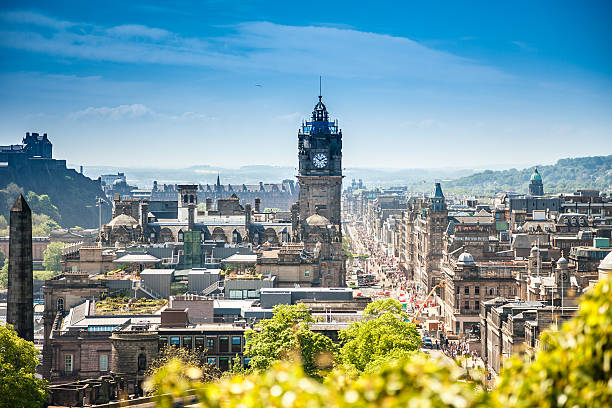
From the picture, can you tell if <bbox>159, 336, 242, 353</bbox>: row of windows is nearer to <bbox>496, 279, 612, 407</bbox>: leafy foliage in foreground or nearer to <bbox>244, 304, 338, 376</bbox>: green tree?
<bbox>244, 304, 338, 376</bbox>: green tree

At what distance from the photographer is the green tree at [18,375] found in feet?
185

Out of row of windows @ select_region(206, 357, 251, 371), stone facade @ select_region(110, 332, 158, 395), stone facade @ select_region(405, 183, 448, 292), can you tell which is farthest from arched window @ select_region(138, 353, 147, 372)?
stone facade @ select_region(405, 183, 448, 292)

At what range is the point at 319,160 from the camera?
156875 mm

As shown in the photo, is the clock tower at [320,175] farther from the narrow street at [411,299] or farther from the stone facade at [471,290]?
the stone facade at [471,290]

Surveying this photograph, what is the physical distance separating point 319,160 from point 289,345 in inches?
3641

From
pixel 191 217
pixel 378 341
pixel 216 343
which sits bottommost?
pixel 216 343

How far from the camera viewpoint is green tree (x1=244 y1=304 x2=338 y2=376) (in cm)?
6650

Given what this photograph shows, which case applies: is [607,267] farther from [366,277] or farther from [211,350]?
[366,277]

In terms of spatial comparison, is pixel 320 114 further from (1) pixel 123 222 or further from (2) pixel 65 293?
(2) pixel 65 293

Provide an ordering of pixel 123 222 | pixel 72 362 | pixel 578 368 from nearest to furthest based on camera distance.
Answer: pixel 578 368 → pixel 72 362 → pixel 123 222

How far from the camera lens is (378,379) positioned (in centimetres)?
1336

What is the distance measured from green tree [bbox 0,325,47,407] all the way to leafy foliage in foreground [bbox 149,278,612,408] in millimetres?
46552

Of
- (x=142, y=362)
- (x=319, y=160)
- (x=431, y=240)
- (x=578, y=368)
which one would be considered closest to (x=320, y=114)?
(x=319, y=160)

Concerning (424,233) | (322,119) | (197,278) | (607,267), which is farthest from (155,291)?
(424,233)
